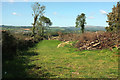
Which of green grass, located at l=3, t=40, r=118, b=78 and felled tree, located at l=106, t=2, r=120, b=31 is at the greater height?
felled tree, located at l=106, t=2, r=120, b=31

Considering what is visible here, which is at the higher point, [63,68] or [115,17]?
[115,17]

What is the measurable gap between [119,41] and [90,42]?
11.5ft

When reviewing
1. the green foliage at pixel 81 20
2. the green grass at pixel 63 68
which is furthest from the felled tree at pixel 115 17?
the green foliage at pixel 81 20

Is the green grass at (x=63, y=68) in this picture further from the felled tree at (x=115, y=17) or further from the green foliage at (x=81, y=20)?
the green foliage at (x=81, y=20)

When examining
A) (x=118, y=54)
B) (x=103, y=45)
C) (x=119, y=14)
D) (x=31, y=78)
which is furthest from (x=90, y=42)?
(x=31, y=78)

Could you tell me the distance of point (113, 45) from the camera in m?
14.6

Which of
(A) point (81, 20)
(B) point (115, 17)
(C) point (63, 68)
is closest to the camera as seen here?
(C) point (63, 68)

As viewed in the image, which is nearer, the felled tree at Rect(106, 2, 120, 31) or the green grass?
the green grass

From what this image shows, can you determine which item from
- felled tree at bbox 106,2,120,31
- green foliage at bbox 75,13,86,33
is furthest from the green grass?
green foliage at bbox 75,13,86,33

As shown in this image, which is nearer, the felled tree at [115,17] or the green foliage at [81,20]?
the felled tree at [115,17]

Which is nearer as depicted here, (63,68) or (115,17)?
(63,68)

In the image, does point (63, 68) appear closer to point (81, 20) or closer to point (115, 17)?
point (115, 17)

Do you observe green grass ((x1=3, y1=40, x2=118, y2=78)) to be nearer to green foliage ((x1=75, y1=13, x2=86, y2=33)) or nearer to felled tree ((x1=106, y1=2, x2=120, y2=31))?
felled tree ((x1=106, y1=2, x2=120, y2=31))

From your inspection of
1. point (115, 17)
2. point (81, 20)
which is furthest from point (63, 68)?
point (81, 20)
